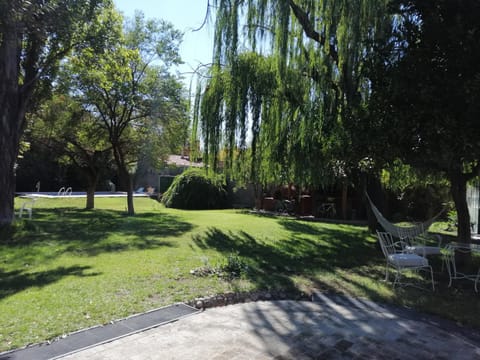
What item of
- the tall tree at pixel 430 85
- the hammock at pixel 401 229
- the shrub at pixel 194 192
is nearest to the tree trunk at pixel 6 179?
the tall tree at pixel 430 85

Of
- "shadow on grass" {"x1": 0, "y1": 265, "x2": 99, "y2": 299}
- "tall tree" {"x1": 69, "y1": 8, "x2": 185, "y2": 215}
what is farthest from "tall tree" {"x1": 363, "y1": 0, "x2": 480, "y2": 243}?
"tall tree" {"x1": 69, "y1": 8, "x2": 185, "y2": 215}

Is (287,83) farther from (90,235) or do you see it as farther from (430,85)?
(90,235)

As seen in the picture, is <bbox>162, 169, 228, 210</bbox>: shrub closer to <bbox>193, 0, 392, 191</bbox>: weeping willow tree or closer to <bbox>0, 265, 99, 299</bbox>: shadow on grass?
<bbox>193, 0, 392, 191</bbox>: weeping willow tree

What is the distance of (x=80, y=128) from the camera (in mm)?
15781

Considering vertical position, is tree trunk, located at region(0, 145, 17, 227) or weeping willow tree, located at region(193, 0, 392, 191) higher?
weeping willow tree, located at region(193, 0, 392, 191)

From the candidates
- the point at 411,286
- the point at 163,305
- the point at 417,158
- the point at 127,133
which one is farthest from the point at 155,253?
the point at 127,133

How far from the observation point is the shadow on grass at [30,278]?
483cm

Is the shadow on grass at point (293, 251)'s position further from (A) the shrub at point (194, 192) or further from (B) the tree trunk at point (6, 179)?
(A) the shrub at point (194, 192)

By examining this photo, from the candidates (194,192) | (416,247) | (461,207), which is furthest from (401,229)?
(194,192)

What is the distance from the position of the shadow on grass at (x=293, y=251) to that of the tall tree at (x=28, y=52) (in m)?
4.97

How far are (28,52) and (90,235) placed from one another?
5.39 m

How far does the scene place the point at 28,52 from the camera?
397 inches

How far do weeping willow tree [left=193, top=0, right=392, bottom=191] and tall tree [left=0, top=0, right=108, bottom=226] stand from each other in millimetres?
3235

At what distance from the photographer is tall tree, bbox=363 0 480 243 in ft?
15.1
